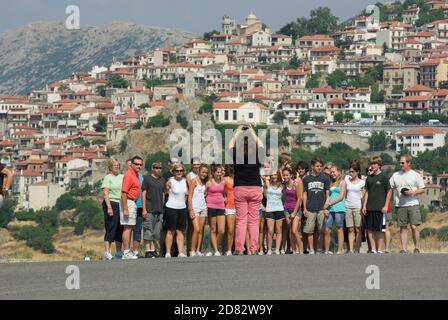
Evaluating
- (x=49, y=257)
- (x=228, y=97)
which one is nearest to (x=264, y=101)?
(x=228, y=97)

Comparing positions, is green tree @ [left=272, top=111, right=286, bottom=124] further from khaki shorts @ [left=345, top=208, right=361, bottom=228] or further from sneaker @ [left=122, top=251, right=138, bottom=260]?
sneaker @ [left=122, top=251, right=138, bottom=260]

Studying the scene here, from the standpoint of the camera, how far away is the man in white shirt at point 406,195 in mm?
20422

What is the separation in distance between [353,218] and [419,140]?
414ft

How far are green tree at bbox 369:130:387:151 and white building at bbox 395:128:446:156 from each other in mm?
1310

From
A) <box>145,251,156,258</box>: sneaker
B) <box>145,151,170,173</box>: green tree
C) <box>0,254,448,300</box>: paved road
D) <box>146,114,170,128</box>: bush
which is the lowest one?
<box>145,151,170,173</box>: green tree

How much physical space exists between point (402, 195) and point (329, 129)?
5145 inches

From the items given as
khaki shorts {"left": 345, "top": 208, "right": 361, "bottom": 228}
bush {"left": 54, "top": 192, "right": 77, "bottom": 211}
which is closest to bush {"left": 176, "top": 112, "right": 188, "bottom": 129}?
bush {"left": 54, "top": 192, "right": 77, "bottom": 211}

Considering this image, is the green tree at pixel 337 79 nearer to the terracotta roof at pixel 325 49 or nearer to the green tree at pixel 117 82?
the terracotta roof at pixel 325 49

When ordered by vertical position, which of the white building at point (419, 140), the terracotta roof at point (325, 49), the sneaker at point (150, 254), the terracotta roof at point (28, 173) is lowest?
the terracotta roof at point (28, 173)

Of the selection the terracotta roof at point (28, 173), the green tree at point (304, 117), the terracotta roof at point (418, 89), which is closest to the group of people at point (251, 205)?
the terracotta roof at point (28, 173)

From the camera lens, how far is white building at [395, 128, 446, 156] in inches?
5669

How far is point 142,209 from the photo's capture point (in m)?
20.0

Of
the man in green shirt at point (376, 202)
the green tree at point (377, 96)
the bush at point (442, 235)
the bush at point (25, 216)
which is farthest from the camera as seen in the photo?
the green tree at point (377, 96)

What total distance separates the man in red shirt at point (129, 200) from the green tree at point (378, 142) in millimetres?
126330
